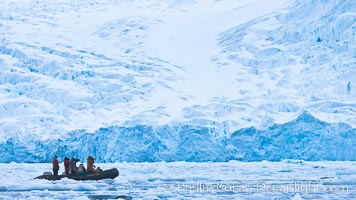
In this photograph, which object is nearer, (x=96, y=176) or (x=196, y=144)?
(x=96, y=176)

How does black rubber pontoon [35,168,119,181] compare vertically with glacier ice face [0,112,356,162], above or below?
below

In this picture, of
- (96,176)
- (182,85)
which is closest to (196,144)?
(182,85)

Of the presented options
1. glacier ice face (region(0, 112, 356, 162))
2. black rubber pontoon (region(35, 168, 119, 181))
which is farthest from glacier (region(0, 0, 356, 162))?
black rubber pontoon (region(35, 168, 119, 181))

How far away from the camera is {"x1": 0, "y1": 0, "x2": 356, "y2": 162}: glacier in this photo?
3141cm

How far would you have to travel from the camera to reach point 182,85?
127 feet

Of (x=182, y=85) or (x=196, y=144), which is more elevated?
(x=182, y=85)

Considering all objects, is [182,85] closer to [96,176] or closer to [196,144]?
[196,144]

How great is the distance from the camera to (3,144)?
1247 inches

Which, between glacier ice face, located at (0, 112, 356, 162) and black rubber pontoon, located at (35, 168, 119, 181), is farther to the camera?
glacier ice face, located at (0, 112, 356, 162)

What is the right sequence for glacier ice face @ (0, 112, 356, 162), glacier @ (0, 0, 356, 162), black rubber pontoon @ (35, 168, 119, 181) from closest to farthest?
black rubber pontoon @ (35, 168, 119, 181), glacier ice face @ (0, 112, 356, 162), glacier @ (0, 0, 356, 162)

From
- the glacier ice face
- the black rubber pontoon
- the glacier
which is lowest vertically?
the black rubber pontoon

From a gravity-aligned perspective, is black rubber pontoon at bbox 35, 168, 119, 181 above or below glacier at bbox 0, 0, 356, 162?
below

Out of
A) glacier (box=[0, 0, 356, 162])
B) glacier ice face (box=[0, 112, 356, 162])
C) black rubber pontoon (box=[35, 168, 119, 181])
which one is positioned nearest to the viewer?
black rubber pontoon (box=[35, 168, 119, 181])

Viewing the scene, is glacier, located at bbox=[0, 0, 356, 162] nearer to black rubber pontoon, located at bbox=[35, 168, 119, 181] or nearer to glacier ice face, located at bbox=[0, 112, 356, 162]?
glacier ice face, located at bbox=[0, 112, 356, 162]
